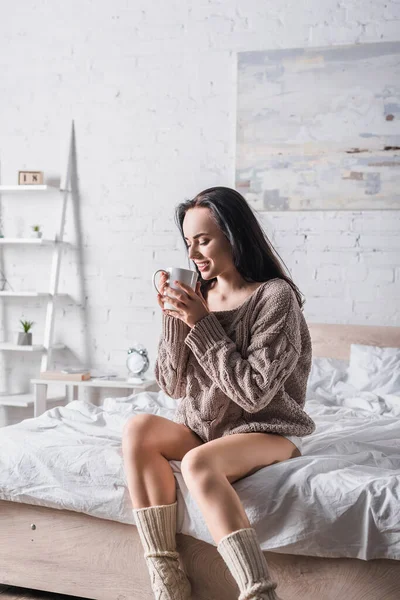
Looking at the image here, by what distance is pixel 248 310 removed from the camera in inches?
67.1

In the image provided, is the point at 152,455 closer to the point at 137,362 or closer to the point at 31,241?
the point at 137,362

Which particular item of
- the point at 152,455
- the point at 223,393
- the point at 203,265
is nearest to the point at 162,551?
the point at 152,455

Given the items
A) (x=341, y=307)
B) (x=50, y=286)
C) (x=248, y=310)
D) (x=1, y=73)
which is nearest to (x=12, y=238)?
(x=50, y=286)

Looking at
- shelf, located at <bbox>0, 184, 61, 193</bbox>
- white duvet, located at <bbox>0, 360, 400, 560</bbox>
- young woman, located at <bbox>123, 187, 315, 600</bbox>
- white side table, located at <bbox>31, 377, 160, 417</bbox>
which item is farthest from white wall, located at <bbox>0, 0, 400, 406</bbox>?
young woman, located at <bbox>123, 187, 315, 600</bbox>

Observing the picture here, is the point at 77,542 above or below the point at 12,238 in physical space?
below

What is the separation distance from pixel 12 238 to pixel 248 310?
240cm

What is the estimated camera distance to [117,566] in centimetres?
164

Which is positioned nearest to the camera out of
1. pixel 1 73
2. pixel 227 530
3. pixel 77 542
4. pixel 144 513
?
pixel 227 530

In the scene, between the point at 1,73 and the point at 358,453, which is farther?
the point at 1,73

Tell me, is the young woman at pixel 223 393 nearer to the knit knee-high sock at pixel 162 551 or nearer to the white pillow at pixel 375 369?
the knit knee-high sock at pixel 162 551

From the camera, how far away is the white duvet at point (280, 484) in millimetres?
1445

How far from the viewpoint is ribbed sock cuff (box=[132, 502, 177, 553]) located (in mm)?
1462

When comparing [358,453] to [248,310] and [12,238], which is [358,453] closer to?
[248,310]

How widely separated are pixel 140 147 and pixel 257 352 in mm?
2356
